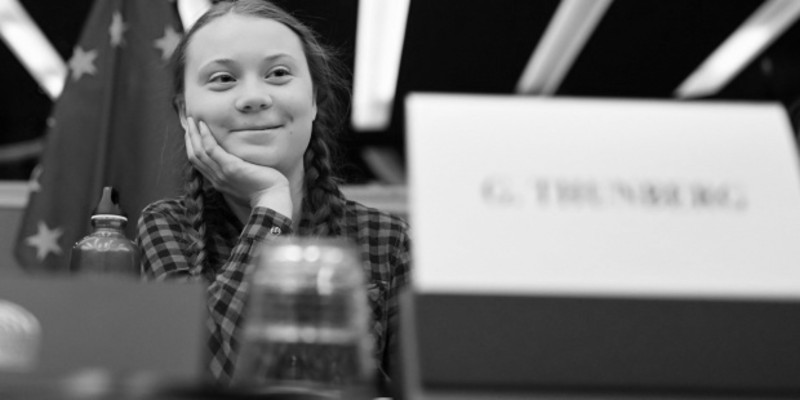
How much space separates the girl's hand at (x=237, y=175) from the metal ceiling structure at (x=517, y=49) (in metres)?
3.31

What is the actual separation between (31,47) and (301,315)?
5.37 m

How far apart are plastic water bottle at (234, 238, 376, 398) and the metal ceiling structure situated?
13.0 ft

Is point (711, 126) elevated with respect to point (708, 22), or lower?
lower

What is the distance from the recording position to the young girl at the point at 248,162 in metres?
1.07

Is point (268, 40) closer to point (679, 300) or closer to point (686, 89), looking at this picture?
point (679, 300)

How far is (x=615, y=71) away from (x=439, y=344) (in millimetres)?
5735

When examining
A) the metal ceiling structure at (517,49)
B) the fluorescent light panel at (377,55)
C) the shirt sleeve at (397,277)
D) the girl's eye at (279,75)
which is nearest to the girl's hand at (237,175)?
the girl's eye at (279,75)

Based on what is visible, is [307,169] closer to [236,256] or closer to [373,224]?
[373,224]

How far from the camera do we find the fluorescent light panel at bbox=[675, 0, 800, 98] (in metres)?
5.03

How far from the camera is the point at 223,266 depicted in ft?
3.14

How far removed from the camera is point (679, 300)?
1.58ft

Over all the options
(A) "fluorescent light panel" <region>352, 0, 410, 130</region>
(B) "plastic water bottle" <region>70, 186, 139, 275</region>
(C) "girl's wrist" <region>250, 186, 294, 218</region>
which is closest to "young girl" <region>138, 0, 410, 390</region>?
(C) "girl's wrist" <region>250, 186, 294, 218</region>

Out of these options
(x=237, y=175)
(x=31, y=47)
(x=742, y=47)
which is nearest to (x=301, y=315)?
(x=237, y=175)

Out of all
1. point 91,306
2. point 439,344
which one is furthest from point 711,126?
point 91,306
